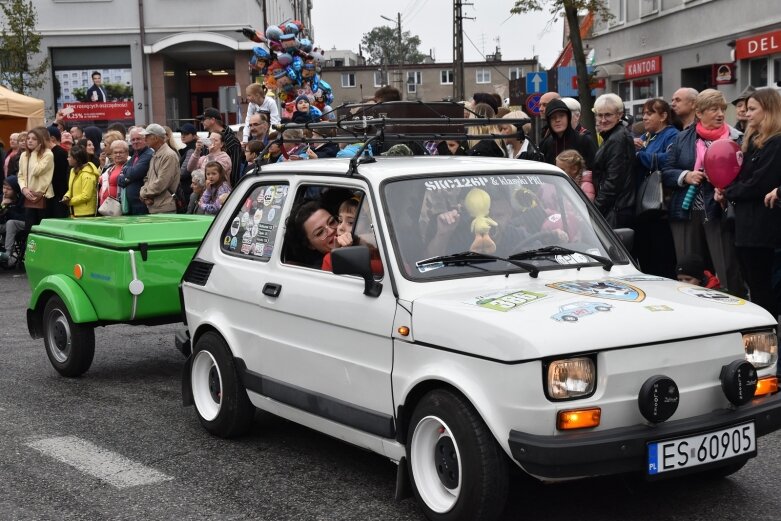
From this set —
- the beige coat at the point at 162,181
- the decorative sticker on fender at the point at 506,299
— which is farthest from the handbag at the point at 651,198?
the beige coat at the point at 162,181

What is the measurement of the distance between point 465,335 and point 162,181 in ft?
28.4

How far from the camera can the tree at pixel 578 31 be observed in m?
26.1

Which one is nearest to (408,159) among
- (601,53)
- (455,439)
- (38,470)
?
(455,439)

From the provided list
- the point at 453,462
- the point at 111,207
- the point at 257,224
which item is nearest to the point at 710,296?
the point at 453,462

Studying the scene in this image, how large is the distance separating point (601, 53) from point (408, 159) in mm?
32806

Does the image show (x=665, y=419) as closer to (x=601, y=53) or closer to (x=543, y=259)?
(x=543, y=259)

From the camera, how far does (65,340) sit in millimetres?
8461

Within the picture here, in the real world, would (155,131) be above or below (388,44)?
below

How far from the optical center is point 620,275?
218 inches

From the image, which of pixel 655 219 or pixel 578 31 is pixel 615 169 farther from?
pixel 578 31

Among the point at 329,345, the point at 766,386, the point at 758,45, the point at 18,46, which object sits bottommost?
the point at 766,386

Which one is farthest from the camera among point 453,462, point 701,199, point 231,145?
point 231,145

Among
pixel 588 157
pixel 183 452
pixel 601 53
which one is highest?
pixel 601 53

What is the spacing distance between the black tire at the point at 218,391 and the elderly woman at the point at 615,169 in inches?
152
